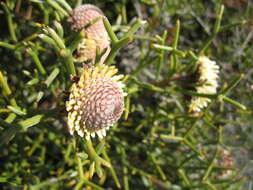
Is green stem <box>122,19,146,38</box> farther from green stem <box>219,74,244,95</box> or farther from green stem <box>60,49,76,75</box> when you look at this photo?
green stem <box>219,74,244,95</box>

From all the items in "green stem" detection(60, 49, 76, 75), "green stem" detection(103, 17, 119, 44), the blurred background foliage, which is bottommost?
the blurred background foliage

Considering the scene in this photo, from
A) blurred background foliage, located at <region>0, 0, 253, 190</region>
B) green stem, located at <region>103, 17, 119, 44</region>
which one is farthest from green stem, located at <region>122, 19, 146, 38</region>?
blurred background foliage, located at <region>0, 0, 253, 190</region>

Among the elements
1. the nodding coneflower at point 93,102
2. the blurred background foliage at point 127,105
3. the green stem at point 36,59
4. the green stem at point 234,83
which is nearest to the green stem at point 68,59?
the nodding coneflower at point 93,102

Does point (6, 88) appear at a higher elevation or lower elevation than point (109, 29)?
lower

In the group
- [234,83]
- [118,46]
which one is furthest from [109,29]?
[234,83]

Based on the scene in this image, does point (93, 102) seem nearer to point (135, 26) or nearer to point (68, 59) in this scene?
point (68, 59)

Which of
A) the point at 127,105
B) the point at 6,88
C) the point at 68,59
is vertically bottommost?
the point at 127,105
